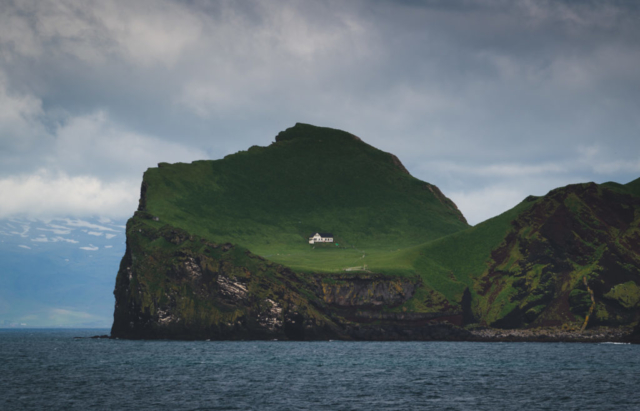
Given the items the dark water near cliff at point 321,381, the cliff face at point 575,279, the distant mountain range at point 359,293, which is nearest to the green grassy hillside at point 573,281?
the cliff face at point 575,279

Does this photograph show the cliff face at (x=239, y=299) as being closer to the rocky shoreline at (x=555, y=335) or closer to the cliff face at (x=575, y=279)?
the rocky shoreline at (x=555, y=335)

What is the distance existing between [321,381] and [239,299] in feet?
309

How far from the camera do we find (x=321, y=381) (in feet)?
252

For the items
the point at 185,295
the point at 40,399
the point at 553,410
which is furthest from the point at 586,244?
the point at 40,399

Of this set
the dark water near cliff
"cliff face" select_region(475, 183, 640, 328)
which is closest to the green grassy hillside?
"cliff face" select_region(475, 183, 640, 328)

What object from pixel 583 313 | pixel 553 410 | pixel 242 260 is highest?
pixel 242 260

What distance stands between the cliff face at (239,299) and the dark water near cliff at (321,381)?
148ft

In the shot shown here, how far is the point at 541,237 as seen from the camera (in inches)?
7854

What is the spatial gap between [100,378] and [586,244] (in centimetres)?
15330

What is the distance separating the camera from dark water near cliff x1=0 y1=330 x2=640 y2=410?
199ft

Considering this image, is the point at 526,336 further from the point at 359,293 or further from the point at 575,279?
the point at 359,293

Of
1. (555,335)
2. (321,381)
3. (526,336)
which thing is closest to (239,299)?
(526,336)

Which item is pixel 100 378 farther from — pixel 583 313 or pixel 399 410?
pixel 583 313

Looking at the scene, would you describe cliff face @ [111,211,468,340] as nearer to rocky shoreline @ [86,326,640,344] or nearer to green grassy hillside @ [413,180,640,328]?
rocky shoreline @ [86,326,640,344]
